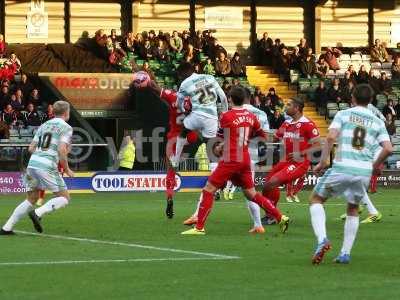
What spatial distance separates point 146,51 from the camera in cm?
3866

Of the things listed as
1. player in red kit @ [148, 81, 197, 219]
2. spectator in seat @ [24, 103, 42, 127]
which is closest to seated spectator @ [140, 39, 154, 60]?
spectator in seat @ [24, 103, 42, 127]

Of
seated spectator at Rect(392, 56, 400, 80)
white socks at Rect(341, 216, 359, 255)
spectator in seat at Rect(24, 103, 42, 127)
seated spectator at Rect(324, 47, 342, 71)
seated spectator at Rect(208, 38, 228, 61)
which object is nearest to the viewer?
white socks at Rect(341, 216, 359, 255)

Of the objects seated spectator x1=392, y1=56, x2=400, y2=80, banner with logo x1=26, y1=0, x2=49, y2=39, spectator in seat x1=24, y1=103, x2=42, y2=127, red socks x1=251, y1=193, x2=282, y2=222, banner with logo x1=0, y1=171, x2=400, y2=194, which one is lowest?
banner with logo x1=0, y1=171, x2=400, y2=194

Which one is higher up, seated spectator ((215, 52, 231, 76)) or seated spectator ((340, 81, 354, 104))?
seated spectator ((215, 52, 231, 76))

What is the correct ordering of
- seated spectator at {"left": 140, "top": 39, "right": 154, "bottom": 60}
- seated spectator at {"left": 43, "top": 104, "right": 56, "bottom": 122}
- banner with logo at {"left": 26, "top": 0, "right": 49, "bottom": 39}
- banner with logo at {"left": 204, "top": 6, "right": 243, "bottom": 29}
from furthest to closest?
banner with logo at {"left": 204, "top": 6, "right": 243, "bottom": 29} → banner with logo at {"left": 26, "top": 0, "right": 49, "bottom": 39} → seated spectator at {"left": 140, "top": 39, "right": 154, "bottom": 60} → seated spectator at {"left": 43, "top": 104, "right": 56, "bottom": 122}

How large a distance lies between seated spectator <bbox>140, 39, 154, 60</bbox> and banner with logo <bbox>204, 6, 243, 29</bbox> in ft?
21.9

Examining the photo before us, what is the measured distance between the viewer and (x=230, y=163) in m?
16.7

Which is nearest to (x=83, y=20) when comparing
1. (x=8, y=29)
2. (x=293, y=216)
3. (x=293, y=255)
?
(x=8, y=29)

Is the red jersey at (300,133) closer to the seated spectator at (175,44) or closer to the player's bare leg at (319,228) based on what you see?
→ the player's bare leg at (319,228)

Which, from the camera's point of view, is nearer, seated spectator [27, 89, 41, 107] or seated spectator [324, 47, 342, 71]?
seated spectator [27, 89, 41, 107]

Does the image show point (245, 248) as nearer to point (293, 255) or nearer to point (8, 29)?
point (293, 255)

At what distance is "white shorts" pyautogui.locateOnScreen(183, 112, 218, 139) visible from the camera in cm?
1989

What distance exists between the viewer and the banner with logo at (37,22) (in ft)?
136

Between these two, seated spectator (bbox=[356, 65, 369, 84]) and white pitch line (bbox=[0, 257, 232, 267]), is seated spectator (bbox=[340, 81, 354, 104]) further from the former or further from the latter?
white pitch line (bbox=[0, 257, 232, 267])
